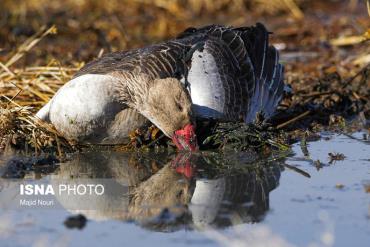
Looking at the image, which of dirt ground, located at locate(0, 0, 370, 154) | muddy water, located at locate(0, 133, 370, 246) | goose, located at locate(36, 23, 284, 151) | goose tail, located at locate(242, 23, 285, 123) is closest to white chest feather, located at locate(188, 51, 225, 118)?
Answer: goose, located at locate(36, 23, 284, 151)

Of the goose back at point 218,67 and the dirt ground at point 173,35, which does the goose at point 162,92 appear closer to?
the goose back at point 218,67

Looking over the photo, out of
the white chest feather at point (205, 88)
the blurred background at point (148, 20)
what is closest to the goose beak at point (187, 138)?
the white chest feather at point (205, 88)

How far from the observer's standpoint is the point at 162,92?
293 inches

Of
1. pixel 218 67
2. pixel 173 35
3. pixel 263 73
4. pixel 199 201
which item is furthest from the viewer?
pixel 173 35

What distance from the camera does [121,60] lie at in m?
8.09

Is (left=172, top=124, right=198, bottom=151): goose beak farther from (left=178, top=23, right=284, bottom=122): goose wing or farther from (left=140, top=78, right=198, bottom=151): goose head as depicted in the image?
(left=178, top=23, right=284, bottom=122): goose wing

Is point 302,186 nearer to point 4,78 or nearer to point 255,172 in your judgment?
point 255,172

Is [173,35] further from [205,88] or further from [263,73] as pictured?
[205,88]

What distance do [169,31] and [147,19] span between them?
0.95 metres

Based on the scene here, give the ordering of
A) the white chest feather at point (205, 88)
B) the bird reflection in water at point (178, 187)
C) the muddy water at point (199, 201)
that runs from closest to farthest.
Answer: the muddy water at point (199, 201), the bird reflection in water at point (178, 187), the white chest feather at point (205, 88)

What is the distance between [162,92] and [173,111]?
8.7 inches

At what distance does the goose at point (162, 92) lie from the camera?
7.38 m

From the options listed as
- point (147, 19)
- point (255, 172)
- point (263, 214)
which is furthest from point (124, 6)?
point (263, 214)

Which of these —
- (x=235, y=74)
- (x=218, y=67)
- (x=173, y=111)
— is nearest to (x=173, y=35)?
(x=235, y=74)
